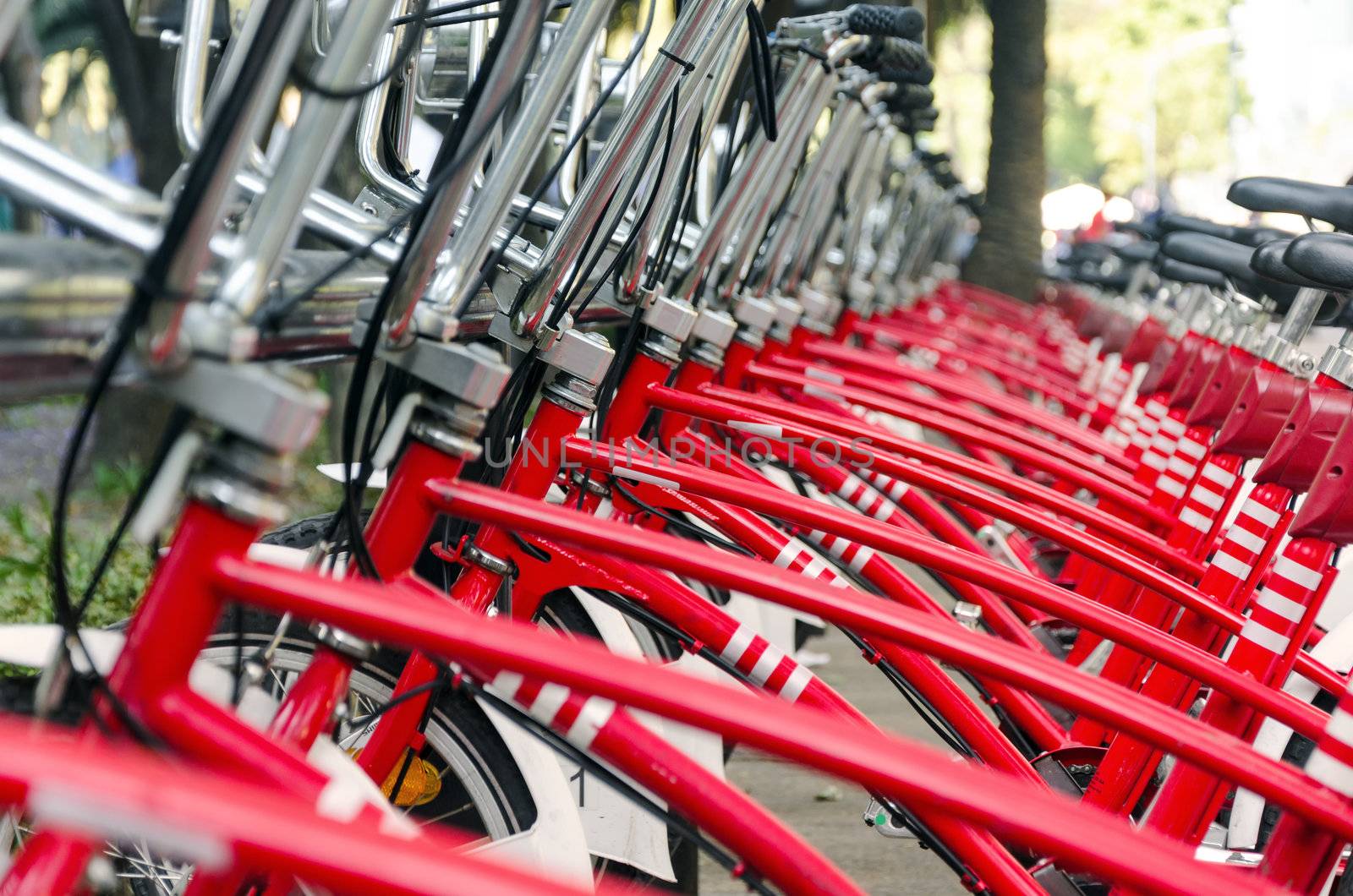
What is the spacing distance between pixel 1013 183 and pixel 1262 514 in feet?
31.2

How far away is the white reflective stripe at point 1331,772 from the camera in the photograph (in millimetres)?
1616

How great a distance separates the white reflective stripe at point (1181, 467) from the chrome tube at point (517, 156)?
245 centimetres

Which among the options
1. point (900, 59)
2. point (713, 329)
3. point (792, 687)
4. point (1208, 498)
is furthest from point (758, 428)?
point (1208, 498)

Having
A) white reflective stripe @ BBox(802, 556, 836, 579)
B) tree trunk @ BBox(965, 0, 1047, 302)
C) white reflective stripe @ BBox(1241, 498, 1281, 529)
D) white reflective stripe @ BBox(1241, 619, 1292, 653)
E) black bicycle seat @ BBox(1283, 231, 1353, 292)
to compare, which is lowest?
white reflective stripe @ BBox(802, 556, 836, 579)

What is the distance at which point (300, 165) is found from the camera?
123cm

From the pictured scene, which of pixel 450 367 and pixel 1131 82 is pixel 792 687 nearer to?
pixel 450 367

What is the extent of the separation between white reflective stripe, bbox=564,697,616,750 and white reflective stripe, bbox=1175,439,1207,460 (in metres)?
2.40

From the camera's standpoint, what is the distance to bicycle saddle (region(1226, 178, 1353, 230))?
7.85ft

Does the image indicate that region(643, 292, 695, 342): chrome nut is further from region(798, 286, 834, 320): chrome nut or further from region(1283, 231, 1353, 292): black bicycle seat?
region(798, 286, 834, 320): chrome nut

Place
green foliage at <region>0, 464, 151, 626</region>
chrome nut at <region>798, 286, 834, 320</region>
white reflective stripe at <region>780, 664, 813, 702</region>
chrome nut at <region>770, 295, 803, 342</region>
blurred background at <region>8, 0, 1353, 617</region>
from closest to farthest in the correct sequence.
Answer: white reflective stripe at <region>780, 664, 813, 702</region>, green foliage at <region>0, 464, 151, 626</region>, chrome nut at <region>770, 295, 803, 342</region>, chrome nut at <region>798, 286, 834, 320</region>, blurred background at <region>8, 0, 1353, 617</region>

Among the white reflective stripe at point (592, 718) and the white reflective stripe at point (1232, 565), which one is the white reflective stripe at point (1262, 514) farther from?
the white reflective stripe at point (592, 718)

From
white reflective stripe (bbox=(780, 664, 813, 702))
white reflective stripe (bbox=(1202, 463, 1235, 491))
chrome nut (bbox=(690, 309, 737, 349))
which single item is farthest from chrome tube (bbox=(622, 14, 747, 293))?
white reflective stripe (bbox=(1202, 463, 1235, 491))

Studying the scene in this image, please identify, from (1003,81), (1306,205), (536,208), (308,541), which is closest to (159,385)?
(308,541)

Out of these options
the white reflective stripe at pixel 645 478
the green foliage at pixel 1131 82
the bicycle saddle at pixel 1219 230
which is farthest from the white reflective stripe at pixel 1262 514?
the green foliage at pixel 1131 82
